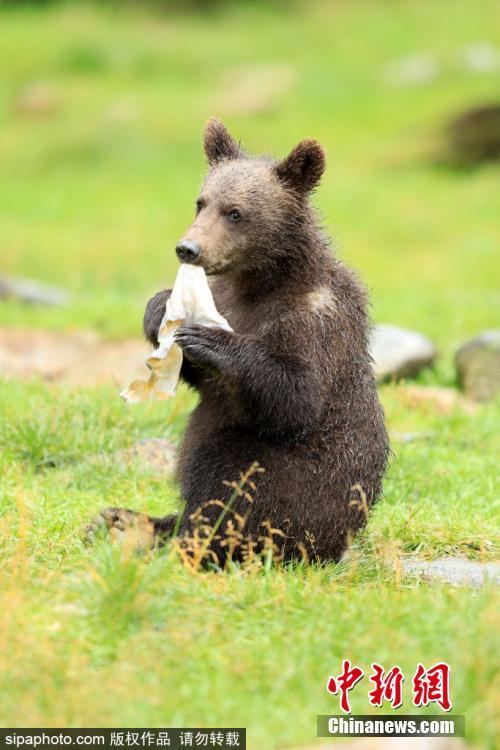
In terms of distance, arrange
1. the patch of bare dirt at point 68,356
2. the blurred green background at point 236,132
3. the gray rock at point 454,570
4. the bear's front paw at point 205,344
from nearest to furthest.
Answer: the bear's front paw at point 205,344, the gray rock at point 454,570, the patch of bare dirt at point 68,356, the blurred green background at point 236,132

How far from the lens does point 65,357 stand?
9.71m

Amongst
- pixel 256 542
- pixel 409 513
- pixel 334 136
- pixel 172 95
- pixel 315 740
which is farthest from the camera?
pixel 172 95

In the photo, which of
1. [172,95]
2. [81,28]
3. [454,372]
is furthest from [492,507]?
[81,28]

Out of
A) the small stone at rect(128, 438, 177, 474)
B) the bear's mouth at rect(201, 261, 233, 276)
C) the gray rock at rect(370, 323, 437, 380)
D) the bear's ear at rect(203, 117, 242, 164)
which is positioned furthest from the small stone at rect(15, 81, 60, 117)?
the bear's mouth at rect(201, 261, 233, 276)

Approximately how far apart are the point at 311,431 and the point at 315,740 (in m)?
1.72

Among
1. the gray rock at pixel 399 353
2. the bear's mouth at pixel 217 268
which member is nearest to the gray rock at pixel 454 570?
the bear's mouth at pixel 217 268

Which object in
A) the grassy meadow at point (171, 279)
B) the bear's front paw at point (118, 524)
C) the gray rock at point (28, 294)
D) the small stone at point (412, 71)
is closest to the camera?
the grassy meadow at point (171, 279)

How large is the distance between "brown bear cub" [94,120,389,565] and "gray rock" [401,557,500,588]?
13.2 inches

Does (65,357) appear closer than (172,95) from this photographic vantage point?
Yes

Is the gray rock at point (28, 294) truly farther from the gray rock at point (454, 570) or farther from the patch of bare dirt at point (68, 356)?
the gray rock at point (454, 570)

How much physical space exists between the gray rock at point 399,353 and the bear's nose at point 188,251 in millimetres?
4367

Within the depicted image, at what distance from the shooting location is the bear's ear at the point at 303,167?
504 centimetres

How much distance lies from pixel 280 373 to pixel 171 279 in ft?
32.9

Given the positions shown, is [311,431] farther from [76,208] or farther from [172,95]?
[172,95]
